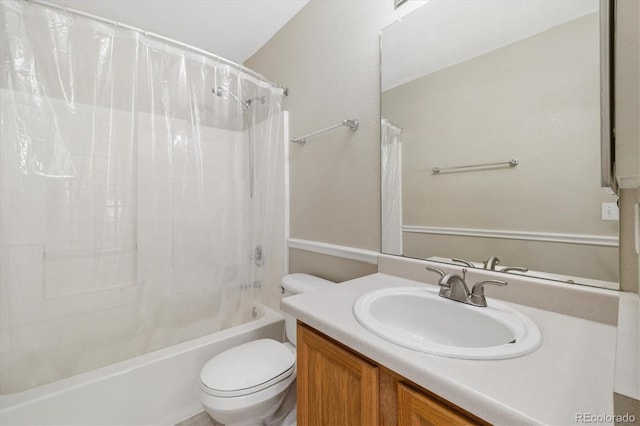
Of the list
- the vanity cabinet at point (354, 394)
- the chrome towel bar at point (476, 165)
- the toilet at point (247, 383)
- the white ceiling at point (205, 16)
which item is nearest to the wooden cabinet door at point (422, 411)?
the vanity cabinet at point (354, 394)

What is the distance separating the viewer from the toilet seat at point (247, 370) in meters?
1.03

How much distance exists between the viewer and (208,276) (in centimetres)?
155

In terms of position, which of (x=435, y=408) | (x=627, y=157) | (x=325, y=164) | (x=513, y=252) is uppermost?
(x=325, y=164)

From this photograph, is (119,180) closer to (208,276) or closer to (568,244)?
(208,276)

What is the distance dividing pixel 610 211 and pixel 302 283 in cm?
126

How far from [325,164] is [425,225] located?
2.38 feet

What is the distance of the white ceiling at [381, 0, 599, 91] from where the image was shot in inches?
32.9

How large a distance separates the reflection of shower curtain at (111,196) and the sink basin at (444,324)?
1.05 meters

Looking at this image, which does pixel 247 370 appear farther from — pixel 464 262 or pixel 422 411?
pixel 464 262

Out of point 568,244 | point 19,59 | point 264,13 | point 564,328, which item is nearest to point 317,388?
point 564,328

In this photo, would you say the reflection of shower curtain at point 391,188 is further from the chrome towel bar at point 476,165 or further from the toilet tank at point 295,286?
the toilet tank at point 295,286

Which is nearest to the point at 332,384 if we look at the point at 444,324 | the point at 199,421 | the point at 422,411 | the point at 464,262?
the point at 422,411

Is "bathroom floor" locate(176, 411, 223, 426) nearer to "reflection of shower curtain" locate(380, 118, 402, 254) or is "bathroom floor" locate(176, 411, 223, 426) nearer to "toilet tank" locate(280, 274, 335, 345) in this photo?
"toilet tank" locate(280, 274, 335, 345)

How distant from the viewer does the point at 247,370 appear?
112cm
